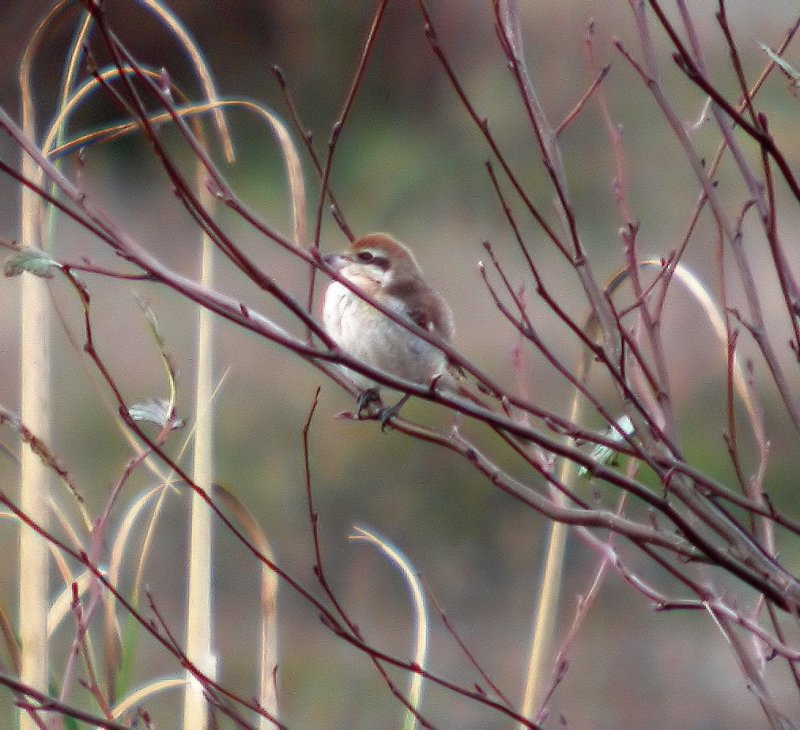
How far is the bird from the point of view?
5.38ft

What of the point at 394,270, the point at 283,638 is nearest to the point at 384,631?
the point at 283,638

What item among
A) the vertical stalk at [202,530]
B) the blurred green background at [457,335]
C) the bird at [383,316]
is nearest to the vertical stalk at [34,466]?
the vertical stalk at [202,530]

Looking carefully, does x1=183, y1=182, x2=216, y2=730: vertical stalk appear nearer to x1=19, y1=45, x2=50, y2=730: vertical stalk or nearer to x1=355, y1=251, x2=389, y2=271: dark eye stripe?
x1=19, y1=45, x2=50, y2=730: vertical stalk

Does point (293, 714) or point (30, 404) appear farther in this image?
point (293, 714)

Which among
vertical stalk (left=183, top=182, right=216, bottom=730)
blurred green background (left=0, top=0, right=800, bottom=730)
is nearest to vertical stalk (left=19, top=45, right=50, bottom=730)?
vertical stalk (left=183, top=182, right=216, bottom=730)

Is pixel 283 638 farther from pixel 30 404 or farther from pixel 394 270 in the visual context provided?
pixel 30 404

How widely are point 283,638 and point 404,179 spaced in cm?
132

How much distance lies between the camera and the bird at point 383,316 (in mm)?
1641

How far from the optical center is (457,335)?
2703mm

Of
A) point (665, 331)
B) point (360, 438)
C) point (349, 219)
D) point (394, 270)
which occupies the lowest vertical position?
point (394, 270)

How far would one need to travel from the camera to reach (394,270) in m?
1.75

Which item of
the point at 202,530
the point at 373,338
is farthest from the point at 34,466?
the point at 373,338

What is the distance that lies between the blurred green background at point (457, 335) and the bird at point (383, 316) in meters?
0.87

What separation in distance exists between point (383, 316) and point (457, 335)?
1111 millimetres
